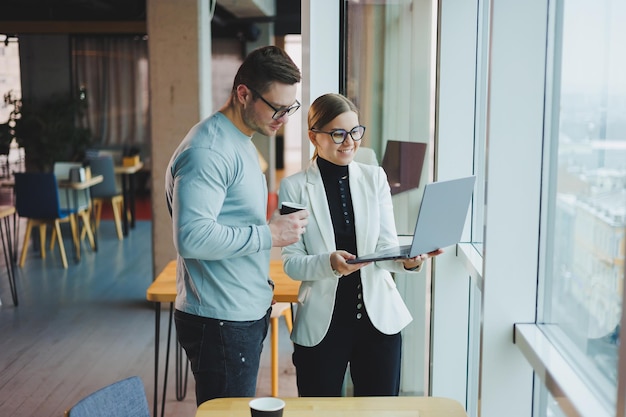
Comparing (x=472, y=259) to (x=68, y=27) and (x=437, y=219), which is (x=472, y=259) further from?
(x=68, y=27)

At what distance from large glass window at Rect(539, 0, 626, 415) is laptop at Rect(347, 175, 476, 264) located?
0.26 m

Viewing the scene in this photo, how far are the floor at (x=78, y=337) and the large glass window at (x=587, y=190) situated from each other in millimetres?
2625

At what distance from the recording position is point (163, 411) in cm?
416

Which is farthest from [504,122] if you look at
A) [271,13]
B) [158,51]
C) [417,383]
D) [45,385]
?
[271,13]

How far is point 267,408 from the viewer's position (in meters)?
1.75

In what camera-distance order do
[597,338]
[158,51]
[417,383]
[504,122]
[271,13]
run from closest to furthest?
[597,338], [504,122], [417,383], [158,51], [271,13]

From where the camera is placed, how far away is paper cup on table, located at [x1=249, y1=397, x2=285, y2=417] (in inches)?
68.2

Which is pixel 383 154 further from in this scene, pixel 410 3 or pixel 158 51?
pixel 158 51

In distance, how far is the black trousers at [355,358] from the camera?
259 centimetres

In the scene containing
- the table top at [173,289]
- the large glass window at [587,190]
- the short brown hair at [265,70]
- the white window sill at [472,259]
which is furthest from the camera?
the table top at [173,289]

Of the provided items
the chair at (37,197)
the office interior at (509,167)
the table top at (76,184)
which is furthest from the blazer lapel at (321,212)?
the table top at (76,184)

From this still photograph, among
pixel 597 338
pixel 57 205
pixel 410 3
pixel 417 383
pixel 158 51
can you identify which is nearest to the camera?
pixel 597 338

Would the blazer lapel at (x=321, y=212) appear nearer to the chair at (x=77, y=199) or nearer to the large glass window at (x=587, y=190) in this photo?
Answer: the large glass window at (x=587, y=190)

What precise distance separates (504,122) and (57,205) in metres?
6.65
